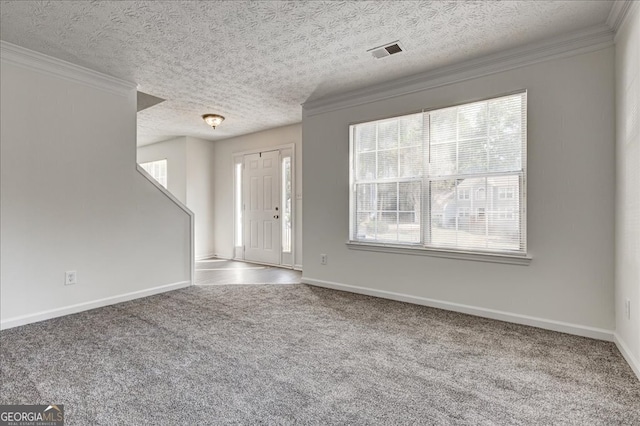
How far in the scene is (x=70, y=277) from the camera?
3260mm

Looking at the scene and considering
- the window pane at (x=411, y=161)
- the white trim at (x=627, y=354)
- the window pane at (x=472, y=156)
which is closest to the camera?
the white trim at (x=627, y=354)

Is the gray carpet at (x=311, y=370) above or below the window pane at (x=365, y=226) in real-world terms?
below

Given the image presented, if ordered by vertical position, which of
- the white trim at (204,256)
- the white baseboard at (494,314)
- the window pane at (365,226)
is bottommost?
the white baseboard at (494,314)

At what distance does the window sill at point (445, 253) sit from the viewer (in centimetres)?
297

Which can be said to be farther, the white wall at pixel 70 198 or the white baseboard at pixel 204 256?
the white baseboard at pixel 204 256

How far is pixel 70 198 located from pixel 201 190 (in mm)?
3434

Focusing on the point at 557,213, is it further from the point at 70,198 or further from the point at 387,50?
the point at 70,198

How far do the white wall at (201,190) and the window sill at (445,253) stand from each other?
375 cm

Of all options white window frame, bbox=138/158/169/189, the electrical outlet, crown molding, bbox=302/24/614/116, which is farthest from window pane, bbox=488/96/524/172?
white window frame, bbox=138/158/169/189

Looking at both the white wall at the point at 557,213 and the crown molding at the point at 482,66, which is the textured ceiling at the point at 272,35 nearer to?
the crown molding at the point at 482,66

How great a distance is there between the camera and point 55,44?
2832mm

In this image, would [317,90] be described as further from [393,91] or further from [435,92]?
[435,92]

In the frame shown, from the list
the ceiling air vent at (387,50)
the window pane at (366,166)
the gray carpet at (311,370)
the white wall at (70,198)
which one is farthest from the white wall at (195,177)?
the ceiling air vent at (387,50)

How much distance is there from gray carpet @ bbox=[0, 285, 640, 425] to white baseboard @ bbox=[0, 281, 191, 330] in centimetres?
17
